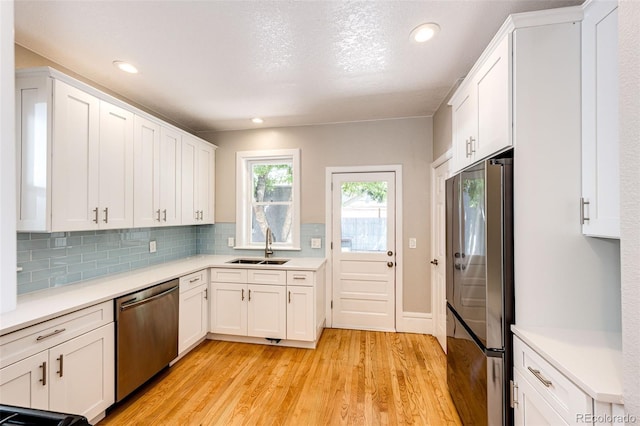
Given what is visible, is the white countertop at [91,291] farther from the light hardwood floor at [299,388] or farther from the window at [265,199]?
the light hardwood floor at [299,388]

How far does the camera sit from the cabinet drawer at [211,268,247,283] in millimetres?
3021

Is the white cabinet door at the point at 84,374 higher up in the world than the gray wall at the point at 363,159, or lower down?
lower down

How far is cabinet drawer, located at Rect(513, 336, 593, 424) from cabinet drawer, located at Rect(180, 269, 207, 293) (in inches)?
106

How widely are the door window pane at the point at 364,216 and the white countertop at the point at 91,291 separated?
1.98 ft

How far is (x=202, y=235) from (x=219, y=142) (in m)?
1.37

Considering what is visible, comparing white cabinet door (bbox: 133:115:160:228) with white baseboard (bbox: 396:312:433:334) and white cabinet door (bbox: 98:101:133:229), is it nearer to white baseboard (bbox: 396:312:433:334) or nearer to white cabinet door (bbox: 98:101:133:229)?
white cabinet door (bbox: 98:101:133:229)

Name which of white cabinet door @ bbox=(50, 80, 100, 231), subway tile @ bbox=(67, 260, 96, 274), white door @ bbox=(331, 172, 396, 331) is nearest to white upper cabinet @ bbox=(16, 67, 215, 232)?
white cabinet door @ bbox=(50, 80, 100, 231)

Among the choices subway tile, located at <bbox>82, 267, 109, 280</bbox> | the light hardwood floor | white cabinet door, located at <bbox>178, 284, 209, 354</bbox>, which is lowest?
the light hardwood floor

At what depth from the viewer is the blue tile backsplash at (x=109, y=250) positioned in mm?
1914

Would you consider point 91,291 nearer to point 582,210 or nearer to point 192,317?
point 192,317

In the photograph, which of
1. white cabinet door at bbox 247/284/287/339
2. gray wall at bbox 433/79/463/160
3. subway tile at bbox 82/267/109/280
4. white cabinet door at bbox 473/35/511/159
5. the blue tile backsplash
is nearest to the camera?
white cabinet door at bbox 473/35/511/159

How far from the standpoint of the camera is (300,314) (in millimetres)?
2893

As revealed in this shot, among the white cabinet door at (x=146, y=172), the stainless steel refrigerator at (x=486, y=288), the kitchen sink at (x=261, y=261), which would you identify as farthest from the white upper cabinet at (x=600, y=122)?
the white cabinet door at (x=146, y=172)

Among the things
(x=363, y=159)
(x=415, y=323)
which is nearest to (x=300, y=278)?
(x=415, y=323)
